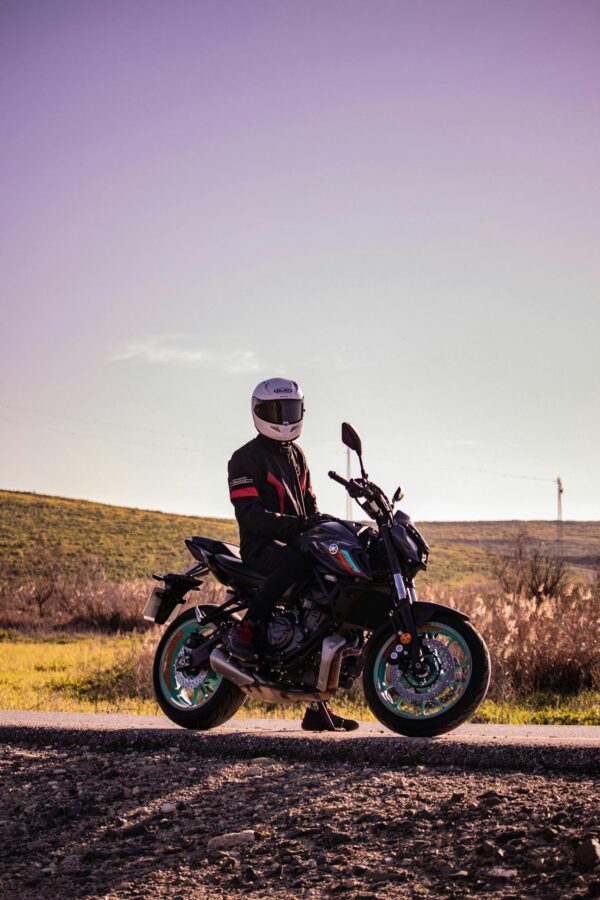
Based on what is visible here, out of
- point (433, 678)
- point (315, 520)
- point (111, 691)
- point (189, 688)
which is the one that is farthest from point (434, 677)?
point (111, 691)

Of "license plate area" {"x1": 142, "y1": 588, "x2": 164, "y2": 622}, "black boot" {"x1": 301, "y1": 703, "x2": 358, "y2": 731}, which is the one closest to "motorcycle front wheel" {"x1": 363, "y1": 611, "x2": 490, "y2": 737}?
"black boot" {"x1": 301, "y1": 703, "x2": 358, "y2": 731}

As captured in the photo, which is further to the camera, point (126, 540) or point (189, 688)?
point (126, 540)

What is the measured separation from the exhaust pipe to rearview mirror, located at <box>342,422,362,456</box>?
1.79 meters

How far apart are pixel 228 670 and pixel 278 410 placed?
2.00 metres

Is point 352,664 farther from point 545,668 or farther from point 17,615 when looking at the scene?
point 17,615

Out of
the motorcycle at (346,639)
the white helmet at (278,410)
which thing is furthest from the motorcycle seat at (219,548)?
the white helmet at (278,410)

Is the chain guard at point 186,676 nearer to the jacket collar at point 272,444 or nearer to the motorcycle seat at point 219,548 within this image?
the motorcycle seat at point 219,548

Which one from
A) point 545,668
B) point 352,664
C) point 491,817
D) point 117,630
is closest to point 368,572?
point 352,664

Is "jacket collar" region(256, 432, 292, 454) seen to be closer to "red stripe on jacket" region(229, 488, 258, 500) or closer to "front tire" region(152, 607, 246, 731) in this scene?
"red stripe on jacket" region(229, 488, 258, 500)

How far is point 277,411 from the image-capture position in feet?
26.5

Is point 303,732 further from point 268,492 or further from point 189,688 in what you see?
point 268,492

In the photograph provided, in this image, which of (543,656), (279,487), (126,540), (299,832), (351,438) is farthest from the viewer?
(126,540)

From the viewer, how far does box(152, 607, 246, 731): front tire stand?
26.0ft

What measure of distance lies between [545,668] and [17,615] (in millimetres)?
19106
